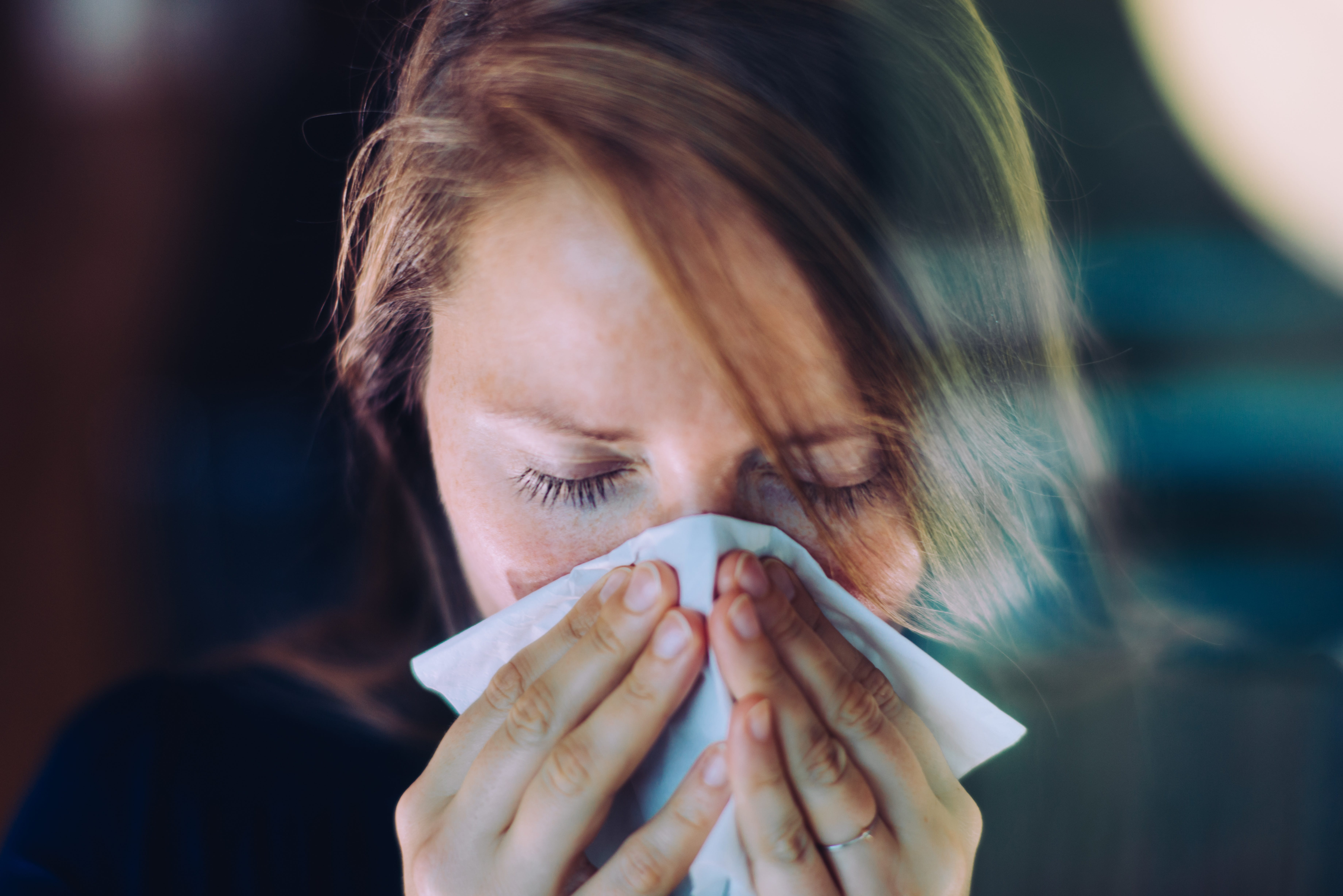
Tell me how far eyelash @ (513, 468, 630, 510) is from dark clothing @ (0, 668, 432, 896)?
0.99 feet

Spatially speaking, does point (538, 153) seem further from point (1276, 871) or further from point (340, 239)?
point (1276, 871)

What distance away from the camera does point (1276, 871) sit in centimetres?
73

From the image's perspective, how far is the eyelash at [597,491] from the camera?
22.2 inches

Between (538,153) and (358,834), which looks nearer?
(538,153)

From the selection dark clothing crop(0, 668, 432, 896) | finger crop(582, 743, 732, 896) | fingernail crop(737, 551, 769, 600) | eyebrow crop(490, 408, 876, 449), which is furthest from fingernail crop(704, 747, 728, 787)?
dark clothing crop(0, 668, 432, 896)

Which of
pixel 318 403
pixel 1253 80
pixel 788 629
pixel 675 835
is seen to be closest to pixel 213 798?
pixel 318 403

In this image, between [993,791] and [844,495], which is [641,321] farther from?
[993,791]

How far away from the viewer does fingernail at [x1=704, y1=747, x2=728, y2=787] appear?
0.48 m

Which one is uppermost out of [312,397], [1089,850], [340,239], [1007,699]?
[340,239]

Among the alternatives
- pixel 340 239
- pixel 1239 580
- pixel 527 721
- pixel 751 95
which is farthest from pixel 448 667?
pixel 1239 580

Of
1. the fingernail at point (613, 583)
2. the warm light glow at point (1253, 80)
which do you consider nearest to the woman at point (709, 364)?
the fingernail at point (613, 583)

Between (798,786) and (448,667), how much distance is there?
277 millimetres

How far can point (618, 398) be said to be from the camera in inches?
20.5

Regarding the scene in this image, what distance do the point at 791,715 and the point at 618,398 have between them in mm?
235
